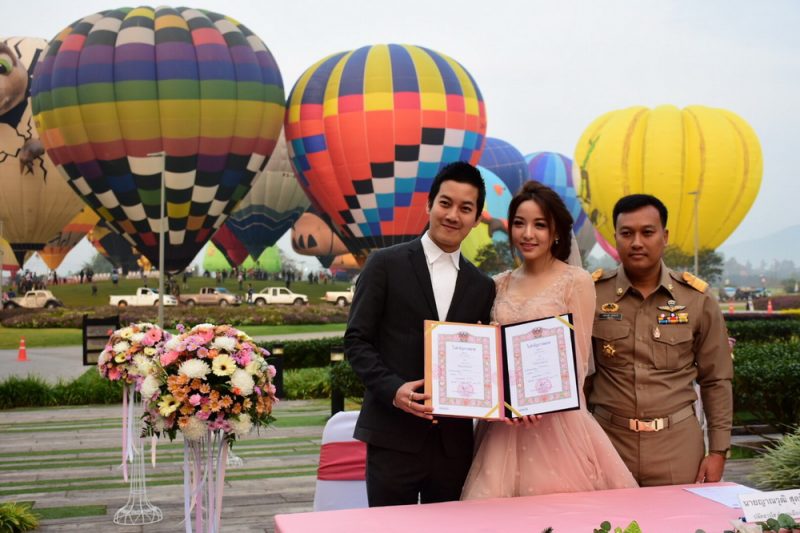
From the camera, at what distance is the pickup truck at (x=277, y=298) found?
42.4 meters

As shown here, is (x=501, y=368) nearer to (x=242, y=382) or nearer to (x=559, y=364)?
(x=559, y=364)

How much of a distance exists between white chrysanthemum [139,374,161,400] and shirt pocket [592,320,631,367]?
1.94m

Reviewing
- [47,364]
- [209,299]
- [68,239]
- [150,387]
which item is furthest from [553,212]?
[68,239]

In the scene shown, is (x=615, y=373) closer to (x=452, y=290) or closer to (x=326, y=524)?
(x=452, y=290)

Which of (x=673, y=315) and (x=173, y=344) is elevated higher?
(x=673, y=315)

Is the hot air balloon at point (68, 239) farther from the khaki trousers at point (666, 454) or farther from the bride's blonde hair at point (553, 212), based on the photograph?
the khaki trousers at point (666, 454)

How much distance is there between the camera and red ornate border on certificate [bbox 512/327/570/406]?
3.15 m

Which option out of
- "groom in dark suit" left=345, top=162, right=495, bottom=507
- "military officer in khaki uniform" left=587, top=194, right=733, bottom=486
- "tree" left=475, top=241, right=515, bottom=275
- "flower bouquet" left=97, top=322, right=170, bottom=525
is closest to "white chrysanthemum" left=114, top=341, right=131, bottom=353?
"flower bouquet" left=97, top=322, right=170, bottom=525

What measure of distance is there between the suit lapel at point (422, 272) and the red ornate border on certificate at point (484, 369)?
25 cm

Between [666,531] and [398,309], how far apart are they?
1.22m

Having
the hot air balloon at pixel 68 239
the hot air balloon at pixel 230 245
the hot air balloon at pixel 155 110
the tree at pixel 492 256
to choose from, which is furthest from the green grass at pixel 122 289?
the hot air balloon at pixel 155 110

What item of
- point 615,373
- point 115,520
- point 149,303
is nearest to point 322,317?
point 149,303

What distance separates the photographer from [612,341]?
11.8ft

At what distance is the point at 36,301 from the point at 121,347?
3265 centimetres
